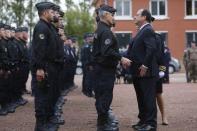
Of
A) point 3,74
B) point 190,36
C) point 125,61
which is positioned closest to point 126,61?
point 125,61

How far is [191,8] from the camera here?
2000 inches

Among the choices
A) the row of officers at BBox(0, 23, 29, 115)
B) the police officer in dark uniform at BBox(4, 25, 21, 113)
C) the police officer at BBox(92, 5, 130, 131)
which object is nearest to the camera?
the police officer at BBox(92, 5, 130, 131)

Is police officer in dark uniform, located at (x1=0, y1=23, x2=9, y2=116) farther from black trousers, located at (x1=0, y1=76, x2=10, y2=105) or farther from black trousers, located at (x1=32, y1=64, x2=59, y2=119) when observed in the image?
black trousers, located at (x1=32, y1=64, x2=59, y2=119)

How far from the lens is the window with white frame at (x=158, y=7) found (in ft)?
166

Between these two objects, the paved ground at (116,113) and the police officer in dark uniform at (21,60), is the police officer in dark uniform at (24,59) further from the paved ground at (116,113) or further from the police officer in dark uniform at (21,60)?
the paved ground at (116,113)

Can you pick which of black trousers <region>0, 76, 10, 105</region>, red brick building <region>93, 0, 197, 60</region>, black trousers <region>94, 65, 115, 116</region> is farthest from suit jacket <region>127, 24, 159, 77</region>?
red brick building <region>93, 0, 197, 60</region>

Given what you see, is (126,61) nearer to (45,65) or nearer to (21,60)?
(45,65)

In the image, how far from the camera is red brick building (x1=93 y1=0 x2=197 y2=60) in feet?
164

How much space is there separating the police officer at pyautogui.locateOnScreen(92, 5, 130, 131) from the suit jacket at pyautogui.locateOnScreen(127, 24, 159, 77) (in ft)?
1.73

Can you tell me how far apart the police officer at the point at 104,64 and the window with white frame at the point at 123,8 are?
132 ft

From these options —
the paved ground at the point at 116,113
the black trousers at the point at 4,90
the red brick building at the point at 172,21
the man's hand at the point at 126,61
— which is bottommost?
the paved ground at the point at 116,113

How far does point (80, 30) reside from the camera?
56875 mm

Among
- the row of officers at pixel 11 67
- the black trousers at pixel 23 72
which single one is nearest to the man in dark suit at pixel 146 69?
the row of officers at pixel 11 67

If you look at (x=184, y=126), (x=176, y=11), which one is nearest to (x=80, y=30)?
(x=176, y=11)
